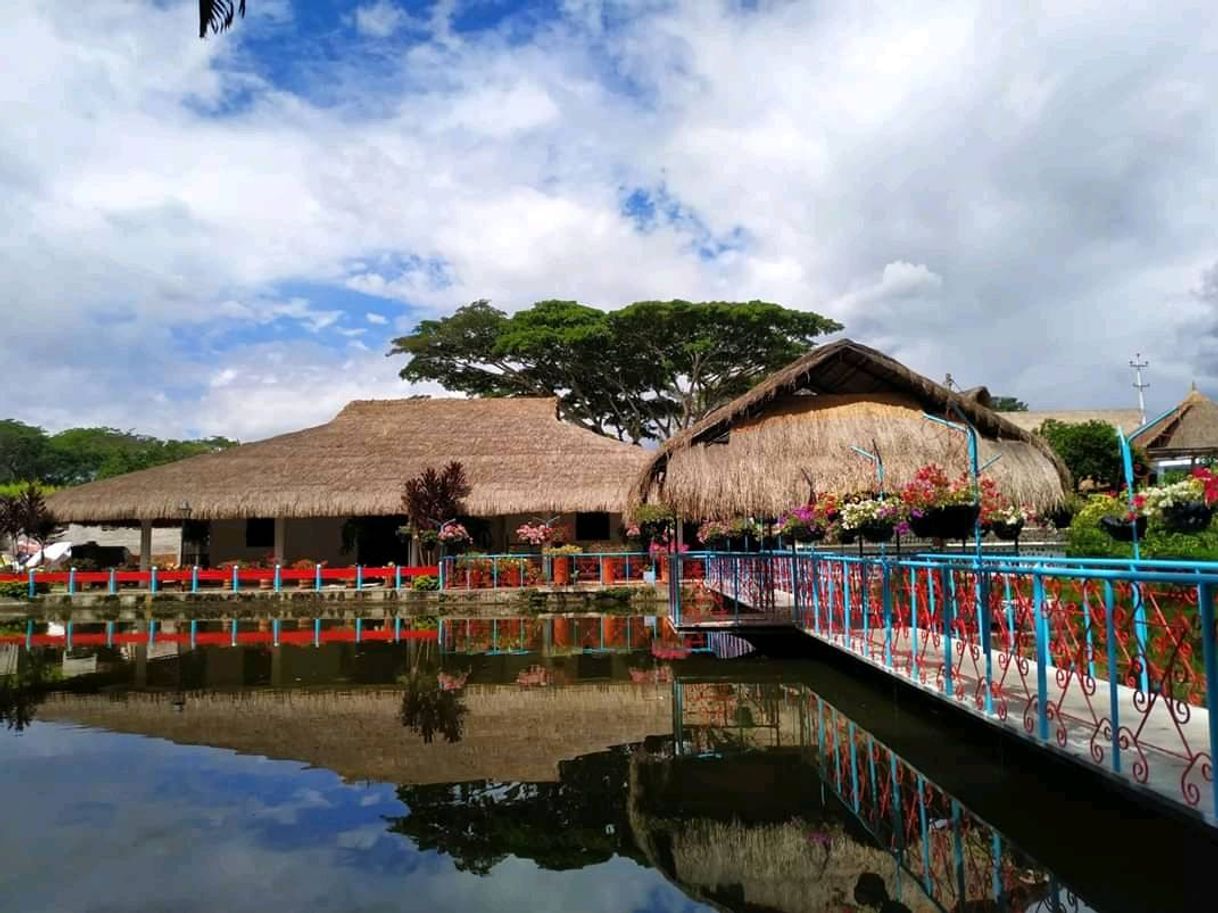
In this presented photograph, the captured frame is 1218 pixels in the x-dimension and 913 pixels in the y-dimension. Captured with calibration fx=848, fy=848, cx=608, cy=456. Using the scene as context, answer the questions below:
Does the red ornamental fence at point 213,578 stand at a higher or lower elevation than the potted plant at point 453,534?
lower

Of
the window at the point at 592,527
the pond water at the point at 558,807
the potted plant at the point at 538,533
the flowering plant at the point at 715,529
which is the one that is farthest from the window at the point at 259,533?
the flowering plant at the point at 715,529

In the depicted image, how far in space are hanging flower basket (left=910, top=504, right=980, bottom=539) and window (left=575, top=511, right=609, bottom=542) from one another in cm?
1692

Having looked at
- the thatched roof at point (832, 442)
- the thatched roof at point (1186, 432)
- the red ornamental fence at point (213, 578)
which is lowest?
the red ornamental fence at point (213, 578)

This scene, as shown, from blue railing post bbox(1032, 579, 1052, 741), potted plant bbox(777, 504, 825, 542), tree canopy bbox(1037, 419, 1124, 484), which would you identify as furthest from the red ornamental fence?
tree canopy bbox(1037, 419, 1124, 484)

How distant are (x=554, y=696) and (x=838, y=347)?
637cm

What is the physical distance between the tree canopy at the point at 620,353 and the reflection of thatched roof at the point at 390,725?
2063 cm

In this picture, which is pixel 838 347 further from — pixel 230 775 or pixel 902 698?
pixel 230 775

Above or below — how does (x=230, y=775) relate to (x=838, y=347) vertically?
below

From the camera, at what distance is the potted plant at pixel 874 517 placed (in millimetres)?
7516

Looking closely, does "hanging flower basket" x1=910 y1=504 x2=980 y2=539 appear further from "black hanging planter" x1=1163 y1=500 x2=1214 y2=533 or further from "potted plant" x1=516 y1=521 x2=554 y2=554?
"potted plant" x1=516 y1=521 x2=554 y2=554

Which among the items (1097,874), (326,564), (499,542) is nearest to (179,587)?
(326,564)

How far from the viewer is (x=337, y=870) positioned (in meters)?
4.97

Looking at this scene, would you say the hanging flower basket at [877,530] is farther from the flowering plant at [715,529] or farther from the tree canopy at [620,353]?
the tree canopy at [620,353]

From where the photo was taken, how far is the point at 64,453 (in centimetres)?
5500
